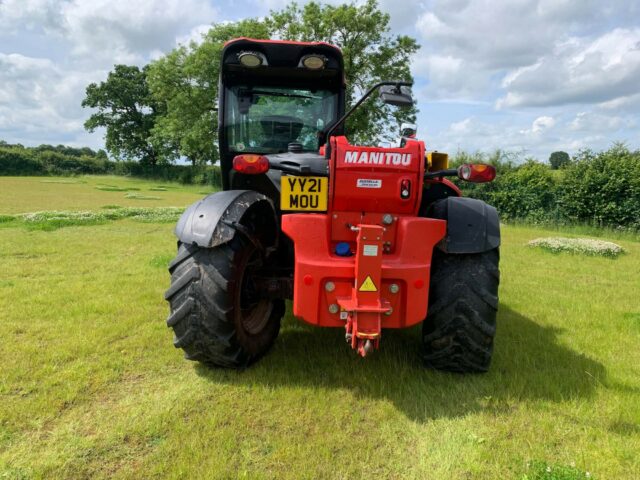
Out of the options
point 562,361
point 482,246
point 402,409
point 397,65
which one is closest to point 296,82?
point 482,246

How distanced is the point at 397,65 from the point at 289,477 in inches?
1310

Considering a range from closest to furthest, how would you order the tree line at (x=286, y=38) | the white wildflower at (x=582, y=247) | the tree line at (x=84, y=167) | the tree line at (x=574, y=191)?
the white wildflower at (x=582, y=247), the tree line at (x=574, y=191), the tree line at (x=286, y=38), the tree line at (x=84, y=167)

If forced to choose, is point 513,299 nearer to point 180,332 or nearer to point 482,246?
point 482,246

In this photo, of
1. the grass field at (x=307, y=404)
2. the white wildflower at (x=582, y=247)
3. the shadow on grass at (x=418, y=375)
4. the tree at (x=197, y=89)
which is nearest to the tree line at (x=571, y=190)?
the white wildflower at (x=582, y=247)

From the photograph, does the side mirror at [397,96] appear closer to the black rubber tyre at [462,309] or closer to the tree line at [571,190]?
the black rubber tyre at [462,309]

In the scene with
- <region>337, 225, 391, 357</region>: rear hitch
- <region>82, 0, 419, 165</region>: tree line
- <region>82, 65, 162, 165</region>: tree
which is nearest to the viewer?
<region>337, 225, 391, 357</region>: rear hitch

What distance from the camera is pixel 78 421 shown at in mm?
2857

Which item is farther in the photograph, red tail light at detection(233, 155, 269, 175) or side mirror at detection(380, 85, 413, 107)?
red tail light at detection(233, 155, 269, 175)

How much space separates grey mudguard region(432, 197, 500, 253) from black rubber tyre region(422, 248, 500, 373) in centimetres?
10

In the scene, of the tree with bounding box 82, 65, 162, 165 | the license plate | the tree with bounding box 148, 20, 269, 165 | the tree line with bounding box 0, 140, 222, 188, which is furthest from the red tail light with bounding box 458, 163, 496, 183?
the tree with bounding box 82, 65, 162, 165

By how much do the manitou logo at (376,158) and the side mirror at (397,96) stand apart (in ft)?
1.09

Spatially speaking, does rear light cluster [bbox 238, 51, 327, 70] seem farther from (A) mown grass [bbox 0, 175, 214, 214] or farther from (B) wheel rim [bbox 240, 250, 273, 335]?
(A) mown grass [bbox 0, 175, 214, 214]

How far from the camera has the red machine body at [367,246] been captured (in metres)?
2.99

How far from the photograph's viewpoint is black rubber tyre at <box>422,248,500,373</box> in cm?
330
